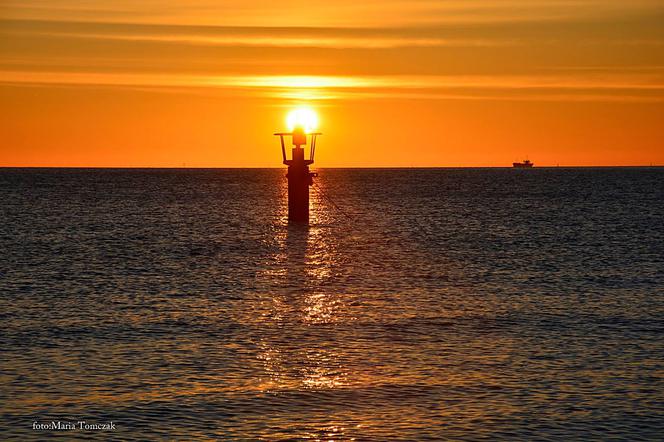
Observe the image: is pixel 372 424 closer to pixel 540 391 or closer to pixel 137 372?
pixel 540 391

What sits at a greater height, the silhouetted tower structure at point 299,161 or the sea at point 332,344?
the silhouetted tower structure at point 299,161

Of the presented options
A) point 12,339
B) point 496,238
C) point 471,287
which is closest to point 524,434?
point 12,339

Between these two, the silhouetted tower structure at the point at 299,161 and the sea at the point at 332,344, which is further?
the silhouetted tower structure at the point at 299,161

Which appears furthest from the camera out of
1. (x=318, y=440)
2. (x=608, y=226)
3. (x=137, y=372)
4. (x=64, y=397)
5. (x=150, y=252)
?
(x=608, y=226)

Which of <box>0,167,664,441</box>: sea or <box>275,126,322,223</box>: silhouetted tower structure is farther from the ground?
<box>275,126,322,223</box>: silhouetted tower structure

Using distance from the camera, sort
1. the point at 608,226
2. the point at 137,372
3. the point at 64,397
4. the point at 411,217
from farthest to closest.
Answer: the point at 411,217 → the point at 608,226 → the point at 137,372 → the point at 64,397

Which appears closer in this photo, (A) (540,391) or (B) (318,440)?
(B) (318,440)

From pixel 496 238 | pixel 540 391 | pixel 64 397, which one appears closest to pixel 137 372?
pixel 64 397

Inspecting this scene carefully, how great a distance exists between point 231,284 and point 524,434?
82.7 feet

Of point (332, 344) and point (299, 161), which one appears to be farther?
point (299, 161)

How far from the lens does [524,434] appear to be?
18.8 meters

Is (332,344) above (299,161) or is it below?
below

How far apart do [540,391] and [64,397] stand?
11.1m

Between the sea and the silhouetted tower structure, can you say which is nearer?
the sea
